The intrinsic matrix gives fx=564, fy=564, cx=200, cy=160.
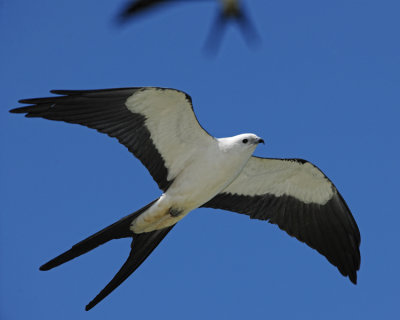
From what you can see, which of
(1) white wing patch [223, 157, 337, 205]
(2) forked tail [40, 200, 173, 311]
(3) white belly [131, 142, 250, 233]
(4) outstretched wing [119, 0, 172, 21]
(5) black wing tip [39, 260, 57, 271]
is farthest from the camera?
(1) white wing patch [223, 157, 337, 205]

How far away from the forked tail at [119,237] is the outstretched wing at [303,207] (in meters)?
1.20

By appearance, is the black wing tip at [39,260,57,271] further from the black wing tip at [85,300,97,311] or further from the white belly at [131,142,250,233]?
the white belly at [131,142,250,233]

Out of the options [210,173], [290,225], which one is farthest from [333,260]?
[210,173]

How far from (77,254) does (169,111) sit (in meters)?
2.05

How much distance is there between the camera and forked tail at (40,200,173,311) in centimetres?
665

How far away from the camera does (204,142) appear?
7.28 meters

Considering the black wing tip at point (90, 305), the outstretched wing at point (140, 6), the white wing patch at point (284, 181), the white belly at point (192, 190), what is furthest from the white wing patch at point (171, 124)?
the outstretched wing at point (140, 6)

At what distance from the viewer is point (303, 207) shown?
8234mm

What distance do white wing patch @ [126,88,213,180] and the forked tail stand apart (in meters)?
0.74

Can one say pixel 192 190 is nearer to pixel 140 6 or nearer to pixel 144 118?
pixel 144 118

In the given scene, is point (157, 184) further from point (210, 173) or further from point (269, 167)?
point (269, 167)

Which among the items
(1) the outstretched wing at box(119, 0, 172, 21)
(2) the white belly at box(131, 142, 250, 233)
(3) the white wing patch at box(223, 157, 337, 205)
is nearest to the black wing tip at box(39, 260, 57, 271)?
(2) the white belly at box(131, 142, 250, 233)

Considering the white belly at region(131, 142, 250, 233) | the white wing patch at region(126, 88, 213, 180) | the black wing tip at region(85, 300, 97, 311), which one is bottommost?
the black wing tip at region(85, 300, 97, 311)

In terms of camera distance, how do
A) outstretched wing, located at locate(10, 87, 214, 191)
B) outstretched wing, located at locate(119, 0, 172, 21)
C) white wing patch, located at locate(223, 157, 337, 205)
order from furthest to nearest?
1. white wing patch, located at locate(223, 157, 337, 205)
2. outstretched wing, located at locate(10, 87, 214, 191)
3. outstretched wing, located at locate(119, 0, 172, 21)
